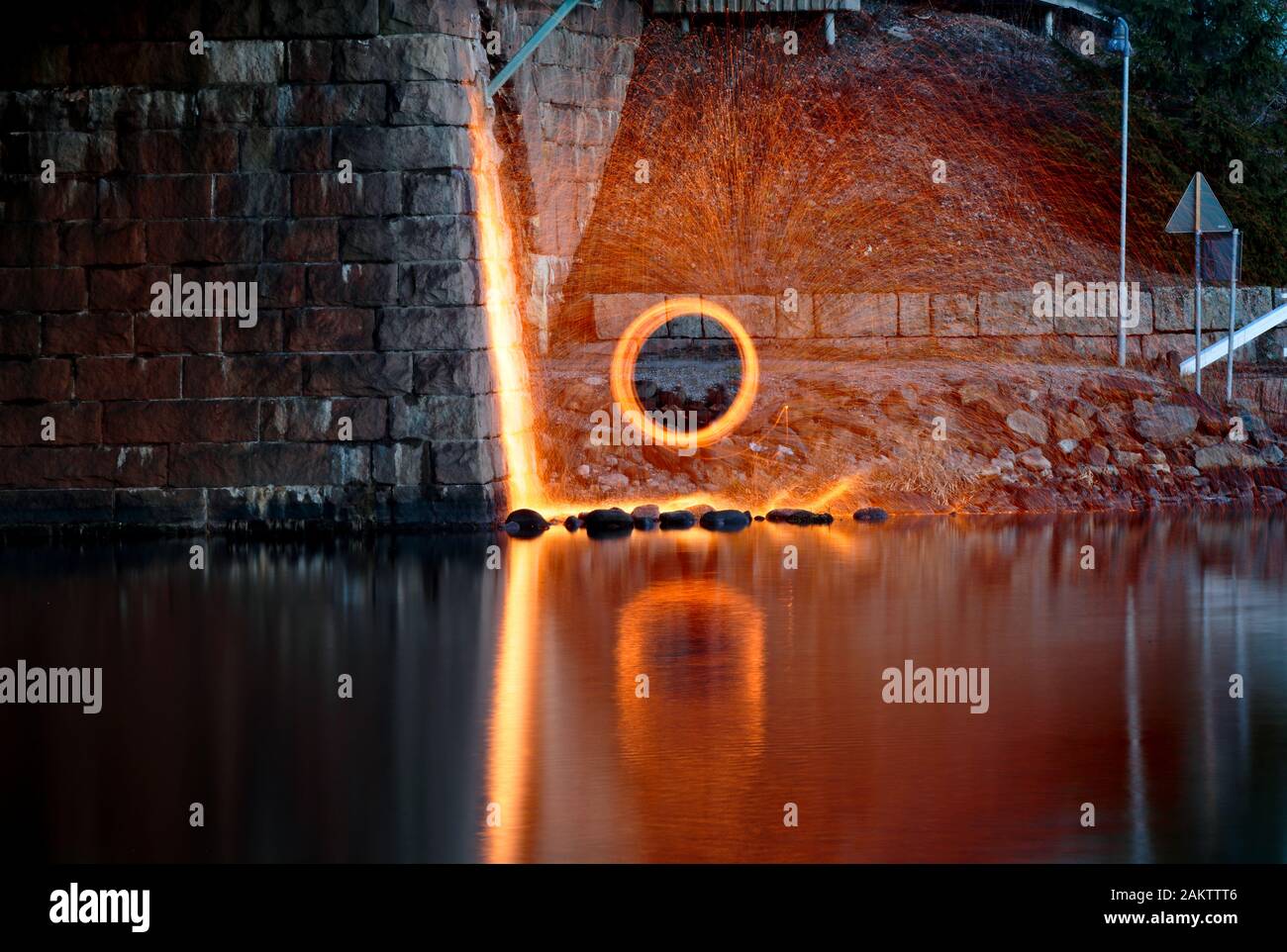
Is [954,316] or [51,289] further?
[954,316]

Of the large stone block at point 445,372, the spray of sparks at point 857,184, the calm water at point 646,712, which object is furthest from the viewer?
the spray of sparks at point 857,184

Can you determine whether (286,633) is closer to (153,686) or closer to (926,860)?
(153,686)

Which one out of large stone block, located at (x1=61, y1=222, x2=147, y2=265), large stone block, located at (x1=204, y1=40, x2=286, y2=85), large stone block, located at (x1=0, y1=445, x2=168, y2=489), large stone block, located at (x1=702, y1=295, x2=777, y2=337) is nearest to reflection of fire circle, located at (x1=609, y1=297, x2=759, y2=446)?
large stone block, located at (x1=702, y1=295, x2=777, y2=337)

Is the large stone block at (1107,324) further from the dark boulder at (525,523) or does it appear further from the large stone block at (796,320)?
the dark boulder at (525,523)

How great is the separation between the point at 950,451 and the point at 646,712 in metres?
12.4

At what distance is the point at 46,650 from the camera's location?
11773mm

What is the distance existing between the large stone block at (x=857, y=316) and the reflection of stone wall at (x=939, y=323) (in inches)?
0.5

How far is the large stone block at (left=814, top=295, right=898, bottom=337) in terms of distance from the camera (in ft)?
85.7

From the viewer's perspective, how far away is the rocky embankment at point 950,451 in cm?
2111

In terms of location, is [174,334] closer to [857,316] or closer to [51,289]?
[51,289]

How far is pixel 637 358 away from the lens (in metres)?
24.9

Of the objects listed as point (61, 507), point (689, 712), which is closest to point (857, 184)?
point (61, 507)

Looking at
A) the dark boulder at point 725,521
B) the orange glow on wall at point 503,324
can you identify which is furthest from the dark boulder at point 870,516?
the orange glow on wall at point 503,324

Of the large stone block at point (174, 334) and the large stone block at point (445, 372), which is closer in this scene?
the large stone block at point (445, 372)
